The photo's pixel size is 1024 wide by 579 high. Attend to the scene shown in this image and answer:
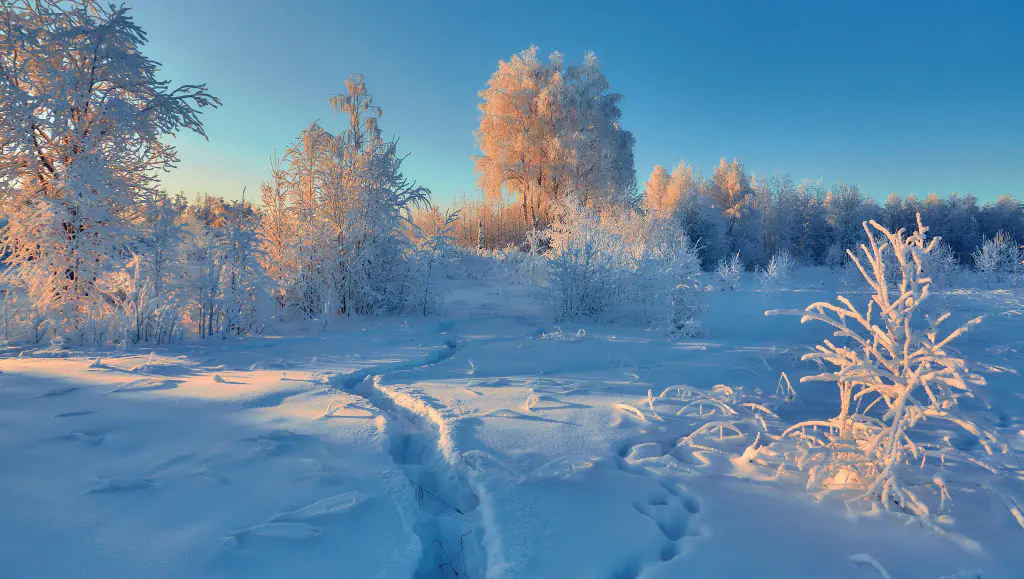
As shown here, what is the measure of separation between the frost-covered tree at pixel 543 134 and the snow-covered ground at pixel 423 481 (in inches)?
601

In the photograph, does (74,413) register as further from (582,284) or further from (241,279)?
(582,284)

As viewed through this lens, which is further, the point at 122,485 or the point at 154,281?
the point at 154,281

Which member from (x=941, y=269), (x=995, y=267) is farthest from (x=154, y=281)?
(x=995, y=267)

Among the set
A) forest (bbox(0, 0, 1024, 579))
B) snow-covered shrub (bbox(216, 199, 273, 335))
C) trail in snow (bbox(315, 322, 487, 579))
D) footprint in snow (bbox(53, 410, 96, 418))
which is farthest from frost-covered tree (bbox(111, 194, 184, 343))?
trail in snow (bbox(315, 322, 487, 579))

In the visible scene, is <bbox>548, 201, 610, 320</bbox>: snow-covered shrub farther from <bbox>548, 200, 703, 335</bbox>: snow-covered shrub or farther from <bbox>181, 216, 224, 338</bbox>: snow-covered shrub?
<bbox>181, 216, 224, 338</bbox>: snow-covered shrub

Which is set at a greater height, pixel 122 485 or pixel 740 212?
pixel 740 212

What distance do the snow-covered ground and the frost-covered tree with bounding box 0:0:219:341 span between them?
3.51 ft

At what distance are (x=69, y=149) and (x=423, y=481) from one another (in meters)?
5.02

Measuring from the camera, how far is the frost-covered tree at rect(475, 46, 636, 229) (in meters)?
17.6

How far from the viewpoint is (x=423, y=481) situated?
1952mm

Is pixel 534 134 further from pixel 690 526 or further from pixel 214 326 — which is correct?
pixel 690 526

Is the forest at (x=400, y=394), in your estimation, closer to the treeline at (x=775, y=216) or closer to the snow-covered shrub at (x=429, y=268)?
the snow-covered shrub at (x=429, y=268)

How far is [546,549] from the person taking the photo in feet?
4.74

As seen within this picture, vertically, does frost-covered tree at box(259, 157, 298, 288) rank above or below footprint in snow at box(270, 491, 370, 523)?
above
